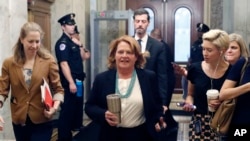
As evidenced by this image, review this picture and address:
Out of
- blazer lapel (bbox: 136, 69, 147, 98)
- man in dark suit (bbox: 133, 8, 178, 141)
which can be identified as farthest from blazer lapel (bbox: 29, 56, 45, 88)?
man in dark suit (bbox: 133, 8, 178, 141)

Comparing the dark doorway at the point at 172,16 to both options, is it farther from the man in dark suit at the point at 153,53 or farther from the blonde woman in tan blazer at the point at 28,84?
the blonde woman in tan blazer at the point at 28,84

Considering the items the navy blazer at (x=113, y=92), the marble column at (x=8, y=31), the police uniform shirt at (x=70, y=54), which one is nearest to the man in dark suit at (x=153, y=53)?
the navy blazer at (x=113, y=92)

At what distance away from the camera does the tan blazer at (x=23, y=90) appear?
328cm

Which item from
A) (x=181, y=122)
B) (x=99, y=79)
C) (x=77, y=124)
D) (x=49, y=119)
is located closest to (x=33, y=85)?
(x=49, y=119)

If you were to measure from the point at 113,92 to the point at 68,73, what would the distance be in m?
2.93

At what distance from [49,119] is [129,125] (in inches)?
33.1

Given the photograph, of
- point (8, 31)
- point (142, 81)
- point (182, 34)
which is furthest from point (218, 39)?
point (182, 34)

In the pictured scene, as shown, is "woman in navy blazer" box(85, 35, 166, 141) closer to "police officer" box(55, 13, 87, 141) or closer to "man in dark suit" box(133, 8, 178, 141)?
"man in dark suit" box(133, 8, 178, 141)

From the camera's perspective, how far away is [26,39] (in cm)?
323

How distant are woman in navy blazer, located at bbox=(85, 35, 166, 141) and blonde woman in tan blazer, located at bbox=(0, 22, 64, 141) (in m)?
0.56

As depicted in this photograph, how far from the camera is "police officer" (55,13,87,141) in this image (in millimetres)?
5668

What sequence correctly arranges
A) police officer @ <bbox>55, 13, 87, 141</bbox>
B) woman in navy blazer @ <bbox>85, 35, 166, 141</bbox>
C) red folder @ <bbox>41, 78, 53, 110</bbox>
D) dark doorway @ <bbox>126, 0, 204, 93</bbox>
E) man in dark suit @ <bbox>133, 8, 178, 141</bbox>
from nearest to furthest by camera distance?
1. woman in navy blazer @ <bbox>85, 35, 166, 141</bbox>
2. red folder @ <bbox>41, 78, 53, 110</bbox>
3. man in dark suit @ <bbox>133, 8, 178, 141</bbox>
4. police officer @ <bbox>55, 13, 87, 141</bbox>
5. dark doorway @ <bbox>126, 0, 204, 93</bbox>

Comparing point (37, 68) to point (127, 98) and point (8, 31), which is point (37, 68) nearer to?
point (127, 98)

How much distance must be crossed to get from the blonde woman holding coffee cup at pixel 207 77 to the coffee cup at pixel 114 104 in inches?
30.7
